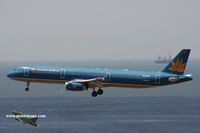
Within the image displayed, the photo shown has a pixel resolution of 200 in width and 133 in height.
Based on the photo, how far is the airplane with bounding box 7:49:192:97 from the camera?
107062 mm

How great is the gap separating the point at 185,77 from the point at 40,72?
112ft

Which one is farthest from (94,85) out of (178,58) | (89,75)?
(178,58)

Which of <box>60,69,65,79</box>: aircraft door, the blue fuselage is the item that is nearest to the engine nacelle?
the blue fuselage

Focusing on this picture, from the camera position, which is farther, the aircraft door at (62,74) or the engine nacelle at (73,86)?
the aircraft door at (62,74)

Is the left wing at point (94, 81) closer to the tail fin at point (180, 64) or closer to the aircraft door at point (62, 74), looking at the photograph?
the aircraft door at point (62, 74)

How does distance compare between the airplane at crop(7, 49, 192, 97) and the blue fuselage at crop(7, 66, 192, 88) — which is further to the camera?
the airplane at crop(7, 49, 192, 97)

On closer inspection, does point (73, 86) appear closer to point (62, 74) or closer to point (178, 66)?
point (62, 74)

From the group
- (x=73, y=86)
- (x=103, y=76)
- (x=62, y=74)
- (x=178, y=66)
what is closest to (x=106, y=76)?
(x=103, y=76)

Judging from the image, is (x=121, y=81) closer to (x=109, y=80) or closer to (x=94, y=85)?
(x=109, y=80)

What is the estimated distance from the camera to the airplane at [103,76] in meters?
107

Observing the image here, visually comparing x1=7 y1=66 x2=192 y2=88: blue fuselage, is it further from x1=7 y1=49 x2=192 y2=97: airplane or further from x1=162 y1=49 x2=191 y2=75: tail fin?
x1=162 y1=49 x2=191 y2=75: tail fin

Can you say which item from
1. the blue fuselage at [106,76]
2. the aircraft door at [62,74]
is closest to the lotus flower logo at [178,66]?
the blue fuselage at [106,76]

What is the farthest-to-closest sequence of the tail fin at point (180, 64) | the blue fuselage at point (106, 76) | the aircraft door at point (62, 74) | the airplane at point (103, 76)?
the tail fin at point (180, 64)
the aircraft door at point (62, 74)
the airplane at point (103, 76)
the blue fuselage at point (106, 76)

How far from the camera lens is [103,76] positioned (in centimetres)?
10775
